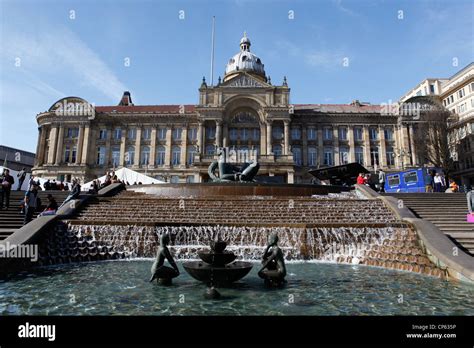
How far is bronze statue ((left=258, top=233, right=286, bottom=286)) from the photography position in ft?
22.3

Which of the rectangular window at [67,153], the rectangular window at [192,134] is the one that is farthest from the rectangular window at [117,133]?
the rectangular window at [192,134]

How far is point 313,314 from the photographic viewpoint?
505 cm

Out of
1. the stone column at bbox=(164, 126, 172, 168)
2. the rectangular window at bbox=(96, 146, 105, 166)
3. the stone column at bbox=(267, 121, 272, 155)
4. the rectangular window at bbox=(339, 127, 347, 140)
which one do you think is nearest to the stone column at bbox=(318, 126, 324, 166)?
the rectangular window at bbox=(339, 127, 347, 140)

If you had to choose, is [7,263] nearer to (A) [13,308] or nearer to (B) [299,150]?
(A) [13,308]

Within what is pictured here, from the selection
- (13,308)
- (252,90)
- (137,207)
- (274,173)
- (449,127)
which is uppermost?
(252,90)

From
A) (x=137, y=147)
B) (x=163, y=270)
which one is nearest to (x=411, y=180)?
(x=163, y=270)

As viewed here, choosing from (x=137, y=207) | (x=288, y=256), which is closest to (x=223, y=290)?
(x=288, y=256)

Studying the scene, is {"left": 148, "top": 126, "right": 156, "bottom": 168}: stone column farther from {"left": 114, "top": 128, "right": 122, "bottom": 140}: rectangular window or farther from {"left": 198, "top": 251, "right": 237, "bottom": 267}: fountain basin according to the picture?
{"left": 198, "top": 251, "right": 237, "bottom": 267}: fountain basin

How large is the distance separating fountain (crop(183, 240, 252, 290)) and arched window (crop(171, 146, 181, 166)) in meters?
49.0

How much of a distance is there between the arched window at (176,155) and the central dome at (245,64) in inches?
875
